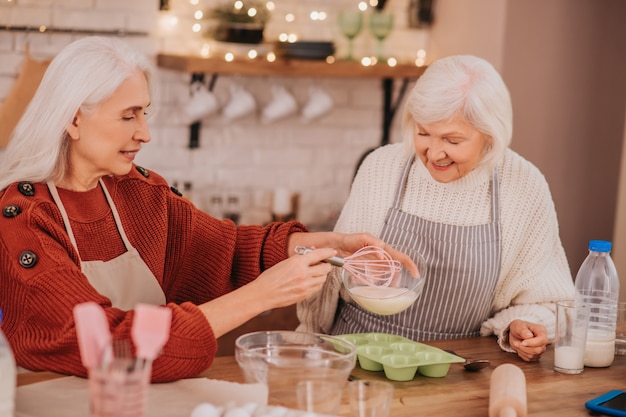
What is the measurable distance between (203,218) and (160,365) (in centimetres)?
73

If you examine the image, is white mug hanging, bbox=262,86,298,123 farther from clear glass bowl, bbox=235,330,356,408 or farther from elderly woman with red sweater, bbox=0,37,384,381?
clear glass bowl, bbox=235,330,356,408

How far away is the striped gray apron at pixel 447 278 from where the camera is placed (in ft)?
8.02

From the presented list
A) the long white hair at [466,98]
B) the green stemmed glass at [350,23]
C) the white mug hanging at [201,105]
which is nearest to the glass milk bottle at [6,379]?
the long white hair at [466,98]

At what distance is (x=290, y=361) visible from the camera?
1.63 metres

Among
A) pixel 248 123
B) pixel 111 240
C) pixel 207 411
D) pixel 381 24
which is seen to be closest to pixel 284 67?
pixel 248 123

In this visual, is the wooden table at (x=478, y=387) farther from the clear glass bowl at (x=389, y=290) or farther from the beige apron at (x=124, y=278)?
the beige apron at (x=124, y=278)

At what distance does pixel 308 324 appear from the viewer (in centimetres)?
258

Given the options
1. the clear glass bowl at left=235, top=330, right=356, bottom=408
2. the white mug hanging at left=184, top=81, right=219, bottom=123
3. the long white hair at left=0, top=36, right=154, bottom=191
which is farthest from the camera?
the white mug hanging at left=184, top=81, right=219, bottom=123

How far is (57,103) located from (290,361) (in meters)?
0.83

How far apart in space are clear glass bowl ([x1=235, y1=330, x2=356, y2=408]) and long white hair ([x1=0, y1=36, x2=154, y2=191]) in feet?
2.25

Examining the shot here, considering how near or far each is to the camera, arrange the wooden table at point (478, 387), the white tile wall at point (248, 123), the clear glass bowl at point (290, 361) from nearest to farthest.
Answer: the clear glass bowl at point (290, 361) < the wooden table at point (478, 387) < the white tile wall at point (248, 123)

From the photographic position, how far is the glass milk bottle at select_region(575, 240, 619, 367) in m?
2.09

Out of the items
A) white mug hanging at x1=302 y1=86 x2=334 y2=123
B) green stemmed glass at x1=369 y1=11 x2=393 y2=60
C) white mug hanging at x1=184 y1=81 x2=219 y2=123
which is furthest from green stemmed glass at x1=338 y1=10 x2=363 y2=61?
white mug hanging at x1=184 y1=81 x2=219 y2=123

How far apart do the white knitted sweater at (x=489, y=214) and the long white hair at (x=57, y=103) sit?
0.82 meters
